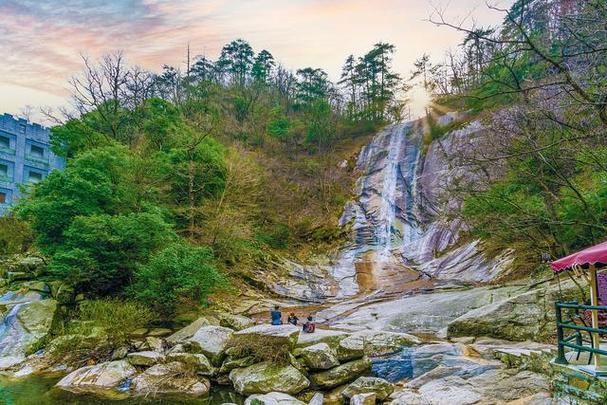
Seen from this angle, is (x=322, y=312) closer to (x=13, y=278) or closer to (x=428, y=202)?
(x=13, y=278)

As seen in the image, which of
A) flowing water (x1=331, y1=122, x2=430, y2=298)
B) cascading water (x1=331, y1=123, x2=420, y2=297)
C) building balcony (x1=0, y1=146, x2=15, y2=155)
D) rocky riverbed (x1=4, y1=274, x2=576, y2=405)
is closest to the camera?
rocky riverbed (x1=4, y1=274, x2=576, y2=405)

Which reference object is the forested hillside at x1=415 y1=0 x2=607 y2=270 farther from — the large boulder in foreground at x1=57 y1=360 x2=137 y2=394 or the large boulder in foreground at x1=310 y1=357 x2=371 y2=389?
the large boulder in foreground at x1=57 y1=360 x2=137 y2=394

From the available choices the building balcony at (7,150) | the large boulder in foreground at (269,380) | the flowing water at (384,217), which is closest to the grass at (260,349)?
the large boulder in foreground at (269,380)

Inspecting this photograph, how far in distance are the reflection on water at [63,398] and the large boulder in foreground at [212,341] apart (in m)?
1.30

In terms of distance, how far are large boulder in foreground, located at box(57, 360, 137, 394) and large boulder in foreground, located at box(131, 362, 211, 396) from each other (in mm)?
549

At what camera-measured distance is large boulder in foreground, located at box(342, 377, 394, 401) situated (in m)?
8.62

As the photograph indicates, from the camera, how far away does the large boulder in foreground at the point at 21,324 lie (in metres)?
13.0

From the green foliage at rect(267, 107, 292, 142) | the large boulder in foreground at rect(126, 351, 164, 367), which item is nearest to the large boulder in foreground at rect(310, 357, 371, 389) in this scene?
the large boulder in foreground at rect(126, 351, 164, 367)

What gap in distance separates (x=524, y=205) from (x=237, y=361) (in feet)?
33.7

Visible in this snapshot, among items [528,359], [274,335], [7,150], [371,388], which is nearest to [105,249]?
[274,335]

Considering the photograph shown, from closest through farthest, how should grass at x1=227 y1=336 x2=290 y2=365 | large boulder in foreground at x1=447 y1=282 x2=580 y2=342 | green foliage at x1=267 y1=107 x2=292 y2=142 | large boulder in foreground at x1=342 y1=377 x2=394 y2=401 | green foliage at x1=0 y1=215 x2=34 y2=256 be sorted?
large boulder in foreground at x1=342 y1=377 x2=394 y2=401, grass at x1=227 y1=336 x2=290 y2=365, large boulder in foreground at x1=447 y1=282 x2=580 y2=342, green foliage at x1=0 y1=215 x2=34 y2=256, green foliage at x1=267 y1=107 x2=292 y2=142

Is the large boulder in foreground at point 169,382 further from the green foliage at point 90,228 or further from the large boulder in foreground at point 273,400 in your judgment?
the green foliage at point 90,228

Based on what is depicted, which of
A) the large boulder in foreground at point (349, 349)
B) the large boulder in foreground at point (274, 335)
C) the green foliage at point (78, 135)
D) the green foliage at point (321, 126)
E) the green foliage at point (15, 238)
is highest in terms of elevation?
the green foliage at point (321, 126)

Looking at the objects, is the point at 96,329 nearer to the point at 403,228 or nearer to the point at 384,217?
the point at 403,228
